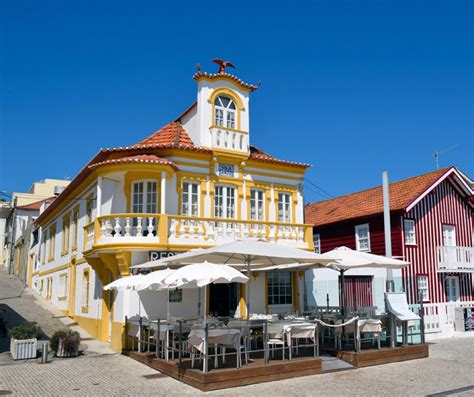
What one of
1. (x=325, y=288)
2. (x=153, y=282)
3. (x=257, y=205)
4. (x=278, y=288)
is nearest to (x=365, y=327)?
(x=153, y=282)

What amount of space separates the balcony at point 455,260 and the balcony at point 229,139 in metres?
11.5

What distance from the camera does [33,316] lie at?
21781mm

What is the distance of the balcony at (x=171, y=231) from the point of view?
14531 millimetres

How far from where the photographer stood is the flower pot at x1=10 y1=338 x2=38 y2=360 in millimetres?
13311

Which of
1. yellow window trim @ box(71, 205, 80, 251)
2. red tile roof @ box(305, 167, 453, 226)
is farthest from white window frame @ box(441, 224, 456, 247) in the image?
yellow window trim @ box(71, 205, 80, 251)

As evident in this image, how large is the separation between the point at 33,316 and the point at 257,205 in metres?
11.8

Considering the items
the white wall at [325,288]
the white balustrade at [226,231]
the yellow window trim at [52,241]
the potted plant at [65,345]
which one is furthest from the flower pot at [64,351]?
Result: the yellow window trim at [52,241]

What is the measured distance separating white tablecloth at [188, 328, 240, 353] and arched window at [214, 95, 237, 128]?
9291 millimetres

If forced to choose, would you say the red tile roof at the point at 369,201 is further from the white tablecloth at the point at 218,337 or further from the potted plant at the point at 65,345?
the potted plant at the point at 65,345

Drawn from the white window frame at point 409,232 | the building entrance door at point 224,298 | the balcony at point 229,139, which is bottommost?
the building entrance door at point 224,298

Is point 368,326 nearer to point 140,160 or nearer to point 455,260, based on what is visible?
point 140,160

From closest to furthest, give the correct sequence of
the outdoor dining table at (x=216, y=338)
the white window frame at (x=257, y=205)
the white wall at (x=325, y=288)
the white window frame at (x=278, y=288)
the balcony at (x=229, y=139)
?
1. the outdoor dining table at (x=216, y=338)
2. the balcony at (x=229, y=139)
3. the white window frame at (x=278, y=288)
4. the white window frame at (x=257, y=205)
5. the white wall at (x=325, y=288)

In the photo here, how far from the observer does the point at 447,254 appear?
901 inches

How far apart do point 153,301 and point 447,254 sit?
14.9 metres
